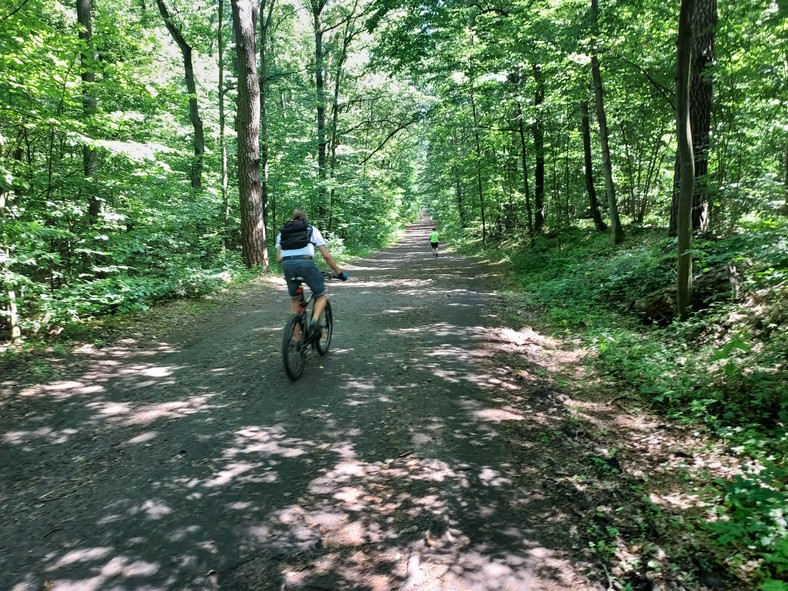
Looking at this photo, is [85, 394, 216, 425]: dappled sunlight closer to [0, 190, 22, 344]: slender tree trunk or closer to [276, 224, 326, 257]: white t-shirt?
[276, 224, 326, 257]: white t-shirt

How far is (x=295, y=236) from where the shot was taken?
5910mm

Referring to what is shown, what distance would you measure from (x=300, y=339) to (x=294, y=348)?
0.19m

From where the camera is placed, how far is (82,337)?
692 centimetres

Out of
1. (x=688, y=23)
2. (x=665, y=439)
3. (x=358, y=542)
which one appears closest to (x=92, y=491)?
(x=358, y=542)

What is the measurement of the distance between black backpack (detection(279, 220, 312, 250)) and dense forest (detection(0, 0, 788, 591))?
3224mm

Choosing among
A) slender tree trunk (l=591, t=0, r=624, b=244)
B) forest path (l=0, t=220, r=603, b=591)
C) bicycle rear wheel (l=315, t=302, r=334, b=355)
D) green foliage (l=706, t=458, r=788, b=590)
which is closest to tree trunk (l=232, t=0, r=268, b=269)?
forest path (l=0, t=220, r=603, b=591)

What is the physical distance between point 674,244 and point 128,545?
28.8 feet

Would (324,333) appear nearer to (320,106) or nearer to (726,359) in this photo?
(726,359)

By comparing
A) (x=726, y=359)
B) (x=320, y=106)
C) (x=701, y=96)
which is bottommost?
(x=726, y=359)

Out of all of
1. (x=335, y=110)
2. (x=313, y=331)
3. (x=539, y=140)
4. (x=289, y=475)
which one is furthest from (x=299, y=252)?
(x=335, y=110)

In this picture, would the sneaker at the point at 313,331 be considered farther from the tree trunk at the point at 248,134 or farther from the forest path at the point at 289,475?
the tree trunk at the point at 248,134

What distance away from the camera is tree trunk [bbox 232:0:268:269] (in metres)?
12.7

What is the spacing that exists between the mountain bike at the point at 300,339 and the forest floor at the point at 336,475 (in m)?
0.23

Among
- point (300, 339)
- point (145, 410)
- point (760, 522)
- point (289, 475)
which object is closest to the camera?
point (760, 522)
